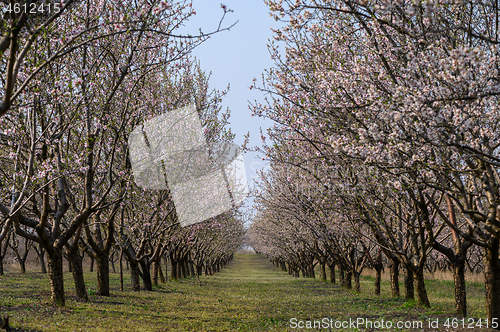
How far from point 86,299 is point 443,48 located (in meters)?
16.8

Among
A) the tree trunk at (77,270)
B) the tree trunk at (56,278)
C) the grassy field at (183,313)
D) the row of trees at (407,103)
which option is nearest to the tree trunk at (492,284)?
the row of trees at (407,103)

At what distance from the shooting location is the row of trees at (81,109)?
29.7 feet

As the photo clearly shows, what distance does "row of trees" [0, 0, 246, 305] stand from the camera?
9047 millimetres

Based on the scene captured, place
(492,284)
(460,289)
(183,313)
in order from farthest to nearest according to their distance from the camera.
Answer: (183,313)
(460,289)
(492,284)

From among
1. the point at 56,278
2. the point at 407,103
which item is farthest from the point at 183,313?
the point at 407,103

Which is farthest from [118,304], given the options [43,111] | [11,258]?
[11,258]

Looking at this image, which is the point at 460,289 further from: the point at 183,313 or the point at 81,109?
the point at 81,109

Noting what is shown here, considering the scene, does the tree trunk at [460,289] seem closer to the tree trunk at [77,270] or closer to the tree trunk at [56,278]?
the tree trunk at [56,278]

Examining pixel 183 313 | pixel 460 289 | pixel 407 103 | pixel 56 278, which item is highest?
pixel 407 103

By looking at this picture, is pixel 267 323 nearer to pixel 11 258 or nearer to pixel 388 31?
pixel 388 31

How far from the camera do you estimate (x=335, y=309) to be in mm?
18062

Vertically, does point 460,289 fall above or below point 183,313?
above

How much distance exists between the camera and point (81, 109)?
41.9 feet

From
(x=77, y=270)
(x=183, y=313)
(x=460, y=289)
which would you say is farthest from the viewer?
(x=77, y=270)
